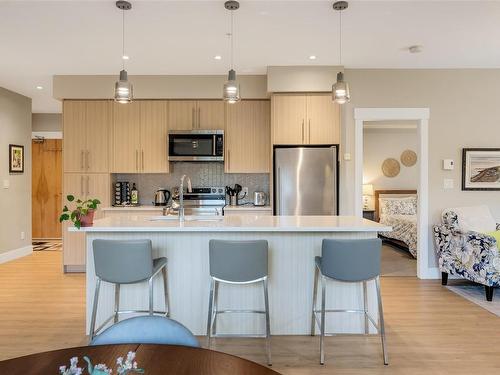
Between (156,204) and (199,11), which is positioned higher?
(199,11)

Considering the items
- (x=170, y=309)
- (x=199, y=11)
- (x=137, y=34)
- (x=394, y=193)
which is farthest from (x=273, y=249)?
(x=394, y=193)

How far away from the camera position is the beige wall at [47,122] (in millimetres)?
7949

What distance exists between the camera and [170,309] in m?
3.19

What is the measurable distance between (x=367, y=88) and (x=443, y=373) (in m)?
3.57

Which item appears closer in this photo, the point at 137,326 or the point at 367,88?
the point at 137,326

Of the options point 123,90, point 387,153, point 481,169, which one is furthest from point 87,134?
point 387,153

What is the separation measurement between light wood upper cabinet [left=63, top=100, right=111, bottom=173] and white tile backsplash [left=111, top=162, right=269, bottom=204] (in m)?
0.52

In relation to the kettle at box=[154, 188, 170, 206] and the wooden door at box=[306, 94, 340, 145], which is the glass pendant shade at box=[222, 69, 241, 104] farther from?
the kettle at box=[154, 188, 170, 206]

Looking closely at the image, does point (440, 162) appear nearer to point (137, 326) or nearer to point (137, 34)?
point (137, 34)

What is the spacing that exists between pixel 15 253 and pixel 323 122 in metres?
5.30

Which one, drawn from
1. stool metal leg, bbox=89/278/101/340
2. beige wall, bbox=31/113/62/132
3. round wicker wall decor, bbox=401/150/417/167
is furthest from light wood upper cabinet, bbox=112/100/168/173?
round wicker wall decor, bbox=401/150/417/167

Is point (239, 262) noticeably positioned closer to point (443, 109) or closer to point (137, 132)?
point (137, 132)

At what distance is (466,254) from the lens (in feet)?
14.1

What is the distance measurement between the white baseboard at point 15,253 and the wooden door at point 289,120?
458cm
